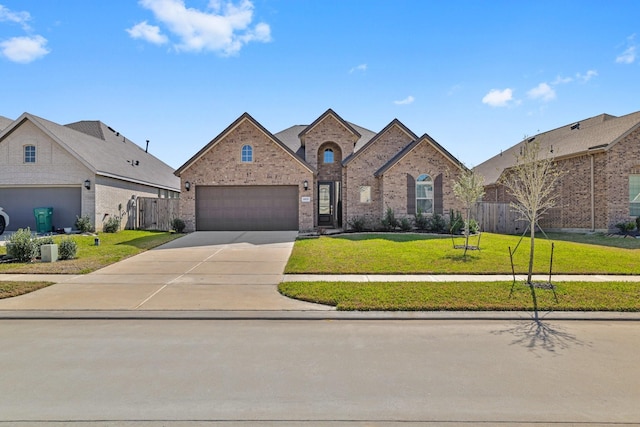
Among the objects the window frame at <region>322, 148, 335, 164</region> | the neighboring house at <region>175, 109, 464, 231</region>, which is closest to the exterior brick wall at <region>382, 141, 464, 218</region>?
the neighboring house at <region>175, 109, 464, 231</region>

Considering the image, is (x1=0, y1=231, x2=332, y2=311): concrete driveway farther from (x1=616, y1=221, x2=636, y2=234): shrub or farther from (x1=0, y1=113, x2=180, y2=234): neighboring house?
(x1=616, y1=221, x2=636, y2=234): shrub

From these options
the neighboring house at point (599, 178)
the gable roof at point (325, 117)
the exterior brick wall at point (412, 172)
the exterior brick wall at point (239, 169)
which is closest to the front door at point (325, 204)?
the exterior brick wall at point (239, 169)

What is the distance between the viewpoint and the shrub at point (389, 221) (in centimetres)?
1978

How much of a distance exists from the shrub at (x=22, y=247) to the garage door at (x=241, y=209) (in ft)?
28.8

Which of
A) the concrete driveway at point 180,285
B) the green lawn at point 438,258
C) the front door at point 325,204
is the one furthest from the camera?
the front door at point 325,204

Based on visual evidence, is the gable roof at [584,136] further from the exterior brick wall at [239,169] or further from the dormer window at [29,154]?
the dormer window at [29,154]

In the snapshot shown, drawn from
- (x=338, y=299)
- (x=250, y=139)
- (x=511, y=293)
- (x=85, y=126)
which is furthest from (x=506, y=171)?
(x=85, y=126)

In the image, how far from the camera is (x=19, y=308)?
22.4 feet
